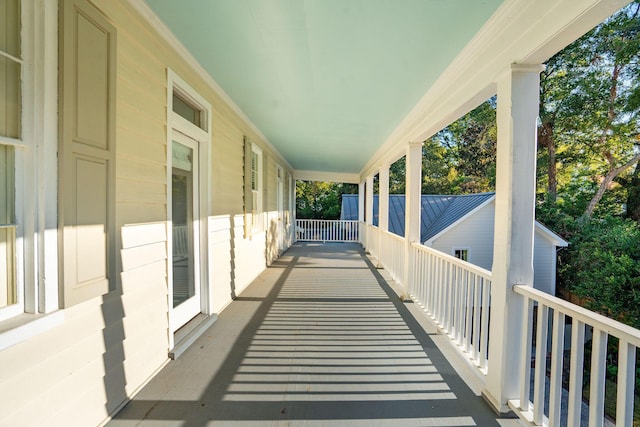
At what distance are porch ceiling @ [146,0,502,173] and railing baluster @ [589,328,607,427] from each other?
193cm

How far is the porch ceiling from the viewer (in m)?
2.06

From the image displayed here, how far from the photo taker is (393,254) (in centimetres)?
580

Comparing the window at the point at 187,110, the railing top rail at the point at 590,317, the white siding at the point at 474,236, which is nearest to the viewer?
the railing top rail at the point at 590,317

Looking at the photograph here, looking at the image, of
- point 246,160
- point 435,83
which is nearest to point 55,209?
point 435,83

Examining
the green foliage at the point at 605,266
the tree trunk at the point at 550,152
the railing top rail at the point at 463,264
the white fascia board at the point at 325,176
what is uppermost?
the tree trunk at the point at 550,152

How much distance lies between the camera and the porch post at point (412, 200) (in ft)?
14.4

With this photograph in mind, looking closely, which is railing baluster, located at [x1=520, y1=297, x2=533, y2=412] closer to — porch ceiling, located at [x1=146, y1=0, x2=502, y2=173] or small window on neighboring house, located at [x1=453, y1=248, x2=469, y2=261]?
porch ceiling, located at [x1=146, y1=0, x2=502, y2=173]

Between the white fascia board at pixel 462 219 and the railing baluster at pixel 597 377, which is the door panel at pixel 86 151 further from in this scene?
the white fascia board at pixel 462 219

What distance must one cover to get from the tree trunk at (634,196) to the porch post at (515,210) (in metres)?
13.9

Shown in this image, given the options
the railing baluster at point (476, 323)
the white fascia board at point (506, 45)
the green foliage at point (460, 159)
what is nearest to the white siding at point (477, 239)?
the white fascia board at point (506, 45)

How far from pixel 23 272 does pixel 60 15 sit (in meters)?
1.22

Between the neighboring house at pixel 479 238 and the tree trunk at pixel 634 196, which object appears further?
the tree trunk at pixel 634 196

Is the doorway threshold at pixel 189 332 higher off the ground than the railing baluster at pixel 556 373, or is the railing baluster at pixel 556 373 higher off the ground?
the railing baluster at pixel 556 373

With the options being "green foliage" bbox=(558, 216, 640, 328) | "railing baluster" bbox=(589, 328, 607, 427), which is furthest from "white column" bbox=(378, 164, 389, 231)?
"green foliage" bbox=(558, 216, 640, 328)
